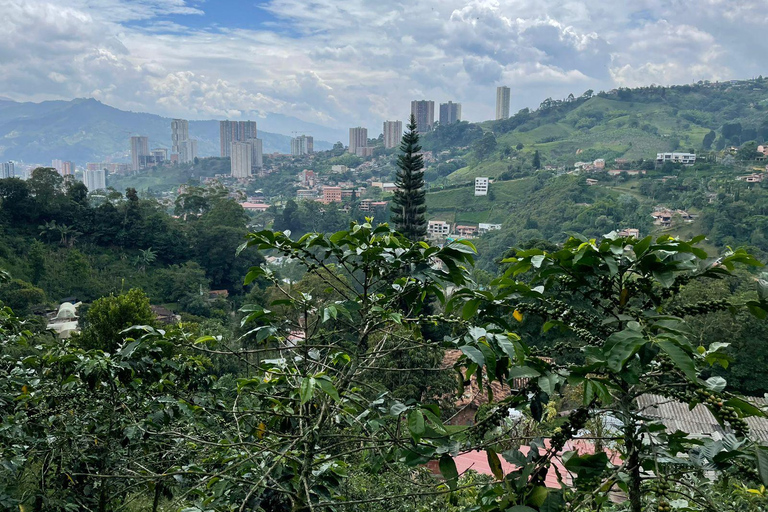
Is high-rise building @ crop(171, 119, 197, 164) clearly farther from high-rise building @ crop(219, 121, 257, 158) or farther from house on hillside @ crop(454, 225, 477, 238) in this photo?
house on hillside @ crop(454, 225, 477, 238)

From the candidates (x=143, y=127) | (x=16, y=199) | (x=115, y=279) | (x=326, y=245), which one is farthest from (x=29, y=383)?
(x=143, y=127)

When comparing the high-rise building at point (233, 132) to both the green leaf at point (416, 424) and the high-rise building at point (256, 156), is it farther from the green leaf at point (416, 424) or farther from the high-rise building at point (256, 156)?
the green leaf at point (416, 424)

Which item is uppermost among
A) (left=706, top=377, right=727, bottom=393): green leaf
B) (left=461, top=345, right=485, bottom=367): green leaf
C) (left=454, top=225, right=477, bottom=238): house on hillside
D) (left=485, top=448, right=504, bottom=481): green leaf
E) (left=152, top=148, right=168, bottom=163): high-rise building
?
(left=152, top=148, right=168, bottom=163): high-rise building

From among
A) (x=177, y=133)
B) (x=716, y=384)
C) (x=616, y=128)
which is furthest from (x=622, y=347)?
(x=177, y=133)

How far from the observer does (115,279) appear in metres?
23.2

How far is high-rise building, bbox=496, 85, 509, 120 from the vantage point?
4181 inches

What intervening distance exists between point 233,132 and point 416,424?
116 metres

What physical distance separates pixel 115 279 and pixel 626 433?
25289 mm

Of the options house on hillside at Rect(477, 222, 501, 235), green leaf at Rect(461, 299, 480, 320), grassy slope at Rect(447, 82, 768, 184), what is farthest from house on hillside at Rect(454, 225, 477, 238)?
green leaf at Rect(461, 299, 480, 320)

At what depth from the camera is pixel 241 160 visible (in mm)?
88688

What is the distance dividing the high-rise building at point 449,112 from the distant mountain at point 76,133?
87513mm

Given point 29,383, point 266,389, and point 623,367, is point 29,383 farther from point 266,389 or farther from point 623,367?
point 623,367

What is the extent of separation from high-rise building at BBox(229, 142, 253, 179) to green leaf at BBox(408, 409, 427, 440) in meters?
90.0

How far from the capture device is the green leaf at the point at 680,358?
0.72 metres
